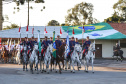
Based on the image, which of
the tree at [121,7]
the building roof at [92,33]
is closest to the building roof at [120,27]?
Result: the building roof at [92,33]

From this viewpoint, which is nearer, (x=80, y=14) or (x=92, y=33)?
(x=92, y=33)

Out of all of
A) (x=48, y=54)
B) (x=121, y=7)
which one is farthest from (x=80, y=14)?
(x=48, y=54)

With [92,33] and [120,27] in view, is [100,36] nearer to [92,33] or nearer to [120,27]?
[92,33]

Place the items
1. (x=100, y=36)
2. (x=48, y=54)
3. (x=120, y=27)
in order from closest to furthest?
(x=48, y=54)
(x=100, y=36)
(x=120, y=27)

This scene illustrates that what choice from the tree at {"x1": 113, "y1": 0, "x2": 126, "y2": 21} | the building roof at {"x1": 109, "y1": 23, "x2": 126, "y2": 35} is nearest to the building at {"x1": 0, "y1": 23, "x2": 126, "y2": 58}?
the building roof at {"x1": 109, "y1": 23, "x2": 126, "y2": 35}

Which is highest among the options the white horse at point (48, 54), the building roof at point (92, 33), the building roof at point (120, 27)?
the building roof at point (120, 27)

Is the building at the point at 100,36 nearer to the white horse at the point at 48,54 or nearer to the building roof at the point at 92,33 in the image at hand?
the building roof at the point at 92,33

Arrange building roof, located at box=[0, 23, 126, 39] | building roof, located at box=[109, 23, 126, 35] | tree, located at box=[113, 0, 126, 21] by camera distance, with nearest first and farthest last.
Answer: building roof, located at box=[0, 23, 126, 39], building roof, located at box=[109, 23, 126, 35], tree, located at box=[113, 0, 126, 21]

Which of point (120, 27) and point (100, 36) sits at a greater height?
point (120, 27)

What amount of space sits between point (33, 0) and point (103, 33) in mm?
16205

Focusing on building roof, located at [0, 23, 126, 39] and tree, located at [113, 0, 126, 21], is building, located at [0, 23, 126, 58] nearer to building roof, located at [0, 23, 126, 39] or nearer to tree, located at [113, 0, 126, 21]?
building roof, located at [0, 23, 126, 39]

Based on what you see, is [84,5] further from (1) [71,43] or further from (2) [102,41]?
(1) [71,43]

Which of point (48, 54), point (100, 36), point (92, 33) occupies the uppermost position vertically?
point (92, 33)

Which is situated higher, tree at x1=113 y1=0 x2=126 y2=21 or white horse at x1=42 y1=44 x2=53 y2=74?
tree at x1=113 y1=0 x2=126 y2=21
